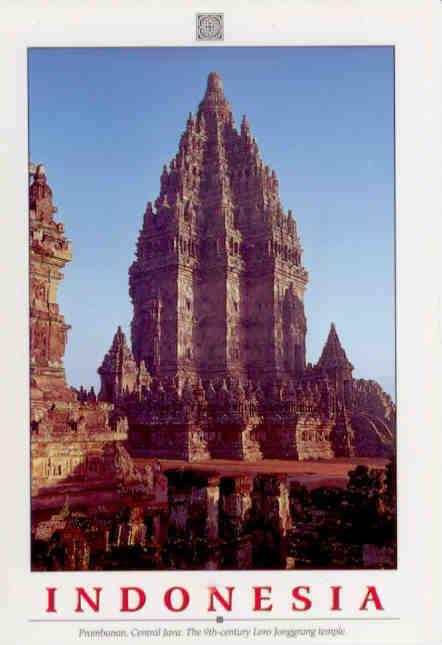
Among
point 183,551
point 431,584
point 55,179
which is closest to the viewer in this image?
point 431,584

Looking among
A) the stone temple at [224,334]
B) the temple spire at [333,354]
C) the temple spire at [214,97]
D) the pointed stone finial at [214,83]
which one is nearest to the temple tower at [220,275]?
the stone temple at [224,334]

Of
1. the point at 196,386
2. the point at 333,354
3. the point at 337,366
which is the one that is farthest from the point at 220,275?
the point at 337,366

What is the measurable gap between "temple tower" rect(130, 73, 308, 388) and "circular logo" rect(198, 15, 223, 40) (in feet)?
32.6

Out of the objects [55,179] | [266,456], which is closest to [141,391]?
[266,456]

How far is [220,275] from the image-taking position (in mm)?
23422

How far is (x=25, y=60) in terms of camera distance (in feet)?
35.7

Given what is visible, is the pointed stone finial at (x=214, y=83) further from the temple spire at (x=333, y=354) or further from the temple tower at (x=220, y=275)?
the temple tower at (x=220, y=275)

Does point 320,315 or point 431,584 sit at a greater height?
point 320,315

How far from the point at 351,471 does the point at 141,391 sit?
7129 mm

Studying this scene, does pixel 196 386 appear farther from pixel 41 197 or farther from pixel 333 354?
pixel 41 197

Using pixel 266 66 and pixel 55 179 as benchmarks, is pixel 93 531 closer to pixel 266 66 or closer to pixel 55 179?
pixel 55 179

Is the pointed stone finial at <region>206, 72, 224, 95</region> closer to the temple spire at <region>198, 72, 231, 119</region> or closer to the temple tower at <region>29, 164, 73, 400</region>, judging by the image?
the temple spire at <region>198, 72, 231, 119</region>

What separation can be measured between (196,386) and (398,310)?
1016cm

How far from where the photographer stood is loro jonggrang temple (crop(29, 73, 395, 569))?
12594 mm
